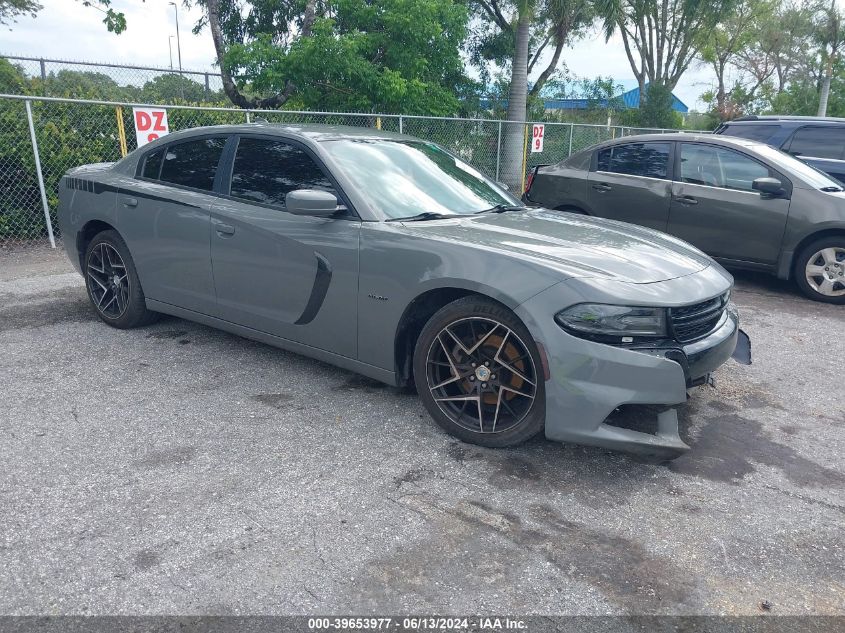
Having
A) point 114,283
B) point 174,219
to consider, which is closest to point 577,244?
point 174,219

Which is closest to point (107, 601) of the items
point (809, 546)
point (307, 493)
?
point (307, 493)

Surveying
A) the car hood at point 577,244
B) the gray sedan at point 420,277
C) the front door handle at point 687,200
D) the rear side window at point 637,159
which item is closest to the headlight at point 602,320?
the gray sedan at point 420,277

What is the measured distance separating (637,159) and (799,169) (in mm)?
1623

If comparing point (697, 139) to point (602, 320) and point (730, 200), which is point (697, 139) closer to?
point (730, 200)

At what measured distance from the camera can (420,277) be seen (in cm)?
363

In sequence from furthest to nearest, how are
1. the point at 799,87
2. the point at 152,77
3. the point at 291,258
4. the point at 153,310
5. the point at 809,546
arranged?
the point at 799,87
the point at 152,77
the point at 153,310
the point at 291,258
the point at 809,546

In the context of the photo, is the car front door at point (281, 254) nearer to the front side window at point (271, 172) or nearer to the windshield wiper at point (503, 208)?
the front side window at point (271, 172)

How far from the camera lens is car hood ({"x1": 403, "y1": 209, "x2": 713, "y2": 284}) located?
11.2ft

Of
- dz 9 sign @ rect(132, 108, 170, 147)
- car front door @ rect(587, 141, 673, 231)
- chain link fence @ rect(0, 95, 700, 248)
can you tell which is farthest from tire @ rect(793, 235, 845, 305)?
dz 9 sign @ rect(132, 108, 170, 147)

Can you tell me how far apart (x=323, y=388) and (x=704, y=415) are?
229 cm

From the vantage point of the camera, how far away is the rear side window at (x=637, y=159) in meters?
7.70

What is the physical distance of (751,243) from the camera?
709 cm

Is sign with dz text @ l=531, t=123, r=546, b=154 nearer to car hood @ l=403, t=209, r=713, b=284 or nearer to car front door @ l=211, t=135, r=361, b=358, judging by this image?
car hood @ l=403, t=209, r=713, b=284

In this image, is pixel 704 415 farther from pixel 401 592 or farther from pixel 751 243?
pixel 751 243
